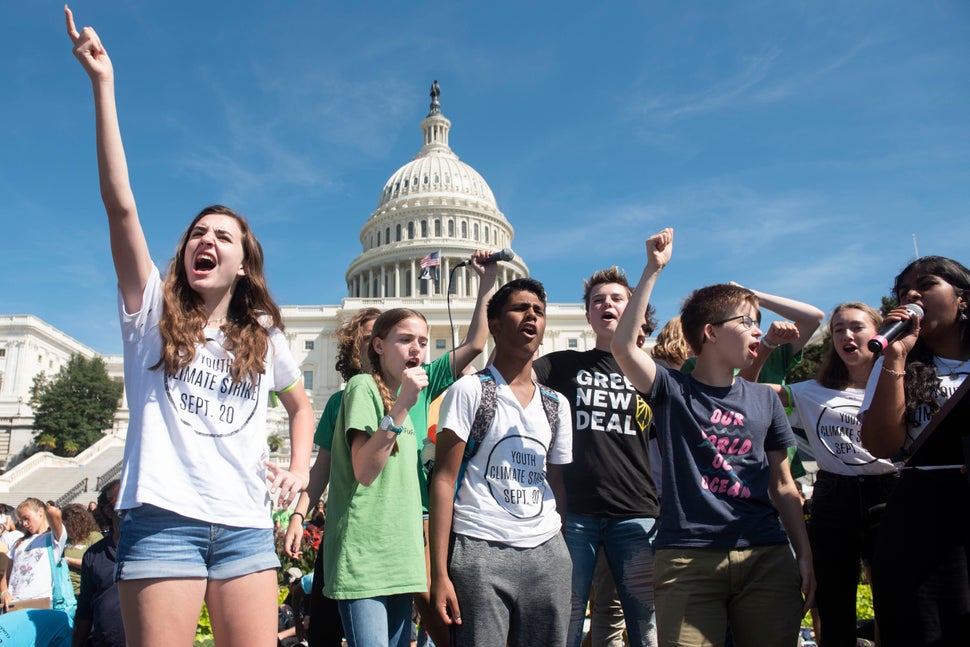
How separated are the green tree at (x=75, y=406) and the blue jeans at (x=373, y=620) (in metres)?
53.9

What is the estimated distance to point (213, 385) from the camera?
2.63 meters

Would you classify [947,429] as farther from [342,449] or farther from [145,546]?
[145,546]

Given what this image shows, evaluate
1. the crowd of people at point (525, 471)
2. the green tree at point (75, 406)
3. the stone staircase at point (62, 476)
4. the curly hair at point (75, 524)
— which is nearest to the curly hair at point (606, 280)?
the crowd of people at point (525, 471)

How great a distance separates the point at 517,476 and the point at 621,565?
96 cm

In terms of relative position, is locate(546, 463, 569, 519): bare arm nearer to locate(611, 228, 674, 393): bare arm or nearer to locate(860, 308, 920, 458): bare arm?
locate(611, 228, 674, 393): bare arm

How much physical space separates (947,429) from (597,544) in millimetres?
1800

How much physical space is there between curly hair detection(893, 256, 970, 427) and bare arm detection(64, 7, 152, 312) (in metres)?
3.17

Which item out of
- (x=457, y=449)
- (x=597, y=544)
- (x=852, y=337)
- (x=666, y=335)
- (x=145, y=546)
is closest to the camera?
(x=145, y=546)

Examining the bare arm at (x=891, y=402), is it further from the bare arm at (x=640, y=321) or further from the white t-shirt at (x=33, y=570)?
the white t-shirt at (x=33, y=570)

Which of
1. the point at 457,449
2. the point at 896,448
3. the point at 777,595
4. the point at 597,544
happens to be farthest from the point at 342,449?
the point at 896,448

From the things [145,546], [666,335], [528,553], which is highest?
[666,335]

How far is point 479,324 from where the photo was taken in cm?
425

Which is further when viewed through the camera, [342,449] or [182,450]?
[342,449]

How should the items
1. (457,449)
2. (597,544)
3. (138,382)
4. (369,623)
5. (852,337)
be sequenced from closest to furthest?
(138,382) < (369,623) < (457,449) < (597,544) < (852,337)
